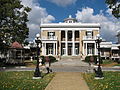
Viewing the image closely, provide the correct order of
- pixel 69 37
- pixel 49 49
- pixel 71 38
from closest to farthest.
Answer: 1. pixel 49 49
2. pixel 71 38
3. pixel 69 37

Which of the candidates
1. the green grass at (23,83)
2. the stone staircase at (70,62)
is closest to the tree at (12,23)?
the stone staircase at (70,62)

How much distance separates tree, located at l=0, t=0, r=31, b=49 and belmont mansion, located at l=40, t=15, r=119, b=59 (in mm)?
23533

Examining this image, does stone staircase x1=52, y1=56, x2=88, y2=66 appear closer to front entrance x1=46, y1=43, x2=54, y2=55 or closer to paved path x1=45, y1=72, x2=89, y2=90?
front entrance x1=46, y1=43, x2=54, y2=55

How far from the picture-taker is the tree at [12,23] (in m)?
33.2

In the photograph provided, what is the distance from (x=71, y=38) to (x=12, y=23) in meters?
30.8

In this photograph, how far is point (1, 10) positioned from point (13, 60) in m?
9.90

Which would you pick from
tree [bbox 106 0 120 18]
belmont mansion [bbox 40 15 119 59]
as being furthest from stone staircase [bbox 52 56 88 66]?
tree [bbox 106 0 120 18]

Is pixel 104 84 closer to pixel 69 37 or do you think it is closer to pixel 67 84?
pixel 67 84

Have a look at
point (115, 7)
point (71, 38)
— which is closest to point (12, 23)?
point (115, 7)

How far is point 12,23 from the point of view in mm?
35281

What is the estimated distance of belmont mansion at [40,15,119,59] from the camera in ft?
204

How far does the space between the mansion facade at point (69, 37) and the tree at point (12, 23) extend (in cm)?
2380

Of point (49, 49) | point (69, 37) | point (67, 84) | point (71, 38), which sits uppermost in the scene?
point (69, 37)

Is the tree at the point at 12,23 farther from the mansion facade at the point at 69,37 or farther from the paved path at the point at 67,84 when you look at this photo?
the mansion facade at the point at 69,37
